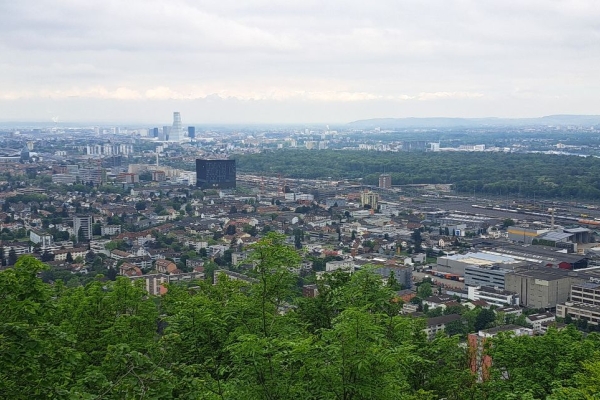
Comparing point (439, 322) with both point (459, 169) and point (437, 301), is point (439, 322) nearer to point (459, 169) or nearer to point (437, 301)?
point (437, 301)

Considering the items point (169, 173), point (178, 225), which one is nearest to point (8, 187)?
point (169, 173)

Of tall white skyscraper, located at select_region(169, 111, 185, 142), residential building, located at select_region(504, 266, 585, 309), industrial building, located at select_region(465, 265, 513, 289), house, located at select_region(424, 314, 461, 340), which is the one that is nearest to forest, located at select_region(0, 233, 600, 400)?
house, located at select_region(424, 314, 461, 340)

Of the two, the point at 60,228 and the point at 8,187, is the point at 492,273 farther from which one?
the point at 8,187

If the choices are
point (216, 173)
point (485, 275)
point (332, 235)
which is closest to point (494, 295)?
point (485, 275)

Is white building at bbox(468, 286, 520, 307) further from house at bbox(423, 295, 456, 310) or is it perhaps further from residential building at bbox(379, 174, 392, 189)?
residential building at bbox(379, 174, 392, 189)

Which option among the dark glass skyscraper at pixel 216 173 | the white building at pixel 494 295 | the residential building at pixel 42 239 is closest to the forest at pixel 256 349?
the white building at pixel 494 295

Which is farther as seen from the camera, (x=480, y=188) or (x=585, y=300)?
(x=480, y=188)
